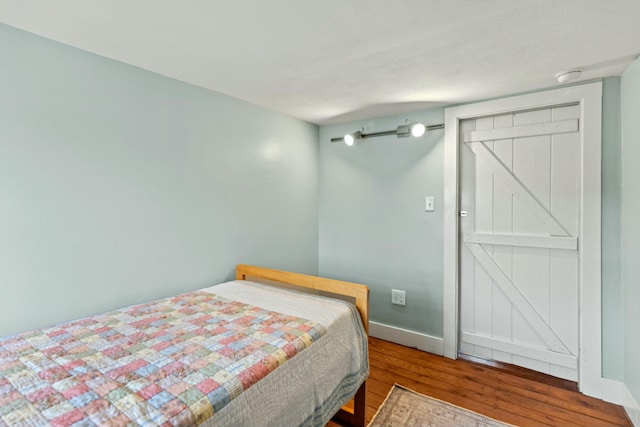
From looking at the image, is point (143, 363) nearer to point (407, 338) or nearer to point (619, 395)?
point (407, 338)

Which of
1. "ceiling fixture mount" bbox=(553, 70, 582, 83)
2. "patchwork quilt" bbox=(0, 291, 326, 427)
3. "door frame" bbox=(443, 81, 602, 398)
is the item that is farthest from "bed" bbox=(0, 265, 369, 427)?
"ceiling fixture mount" bbox=(553, 70, 582, 83)

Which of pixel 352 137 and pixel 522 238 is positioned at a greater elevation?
pixel 352 137

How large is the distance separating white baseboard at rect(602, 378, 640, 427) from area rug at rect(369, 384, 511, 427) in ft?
2.40

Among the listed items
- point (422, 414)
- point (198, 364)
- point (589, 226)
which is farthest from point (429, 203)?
point (198, 364)

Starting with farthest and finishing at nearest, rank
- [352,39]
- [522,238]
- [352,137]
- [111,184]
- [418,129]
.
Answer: [352,137] < [418,129] < [522,238] < [111,184] < [352,39]

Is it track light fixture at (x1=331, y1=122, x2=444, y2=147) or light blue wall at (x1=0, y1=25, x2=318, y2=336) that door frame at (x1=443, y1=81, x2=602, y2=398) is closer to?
track light fixture at (x1=331, y1=122, x2=444, y2=147)

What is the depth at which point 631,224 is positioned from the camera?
1.69m

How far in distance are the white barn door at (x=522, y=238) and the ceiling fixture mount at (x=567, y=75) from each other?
291 millimetres

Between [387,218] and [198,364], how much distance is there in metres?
1.99

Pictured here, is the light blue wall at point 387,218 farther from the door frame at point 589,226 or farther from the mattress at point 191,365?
the mattress at point 191,365

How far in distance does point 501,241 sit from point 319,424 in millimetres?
1799

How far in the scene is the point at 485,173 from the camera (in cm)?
230

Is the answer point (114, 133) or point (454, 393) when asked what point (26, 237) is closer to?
point (114, 133)

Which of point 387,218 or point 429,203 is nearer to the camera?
point 429,203
